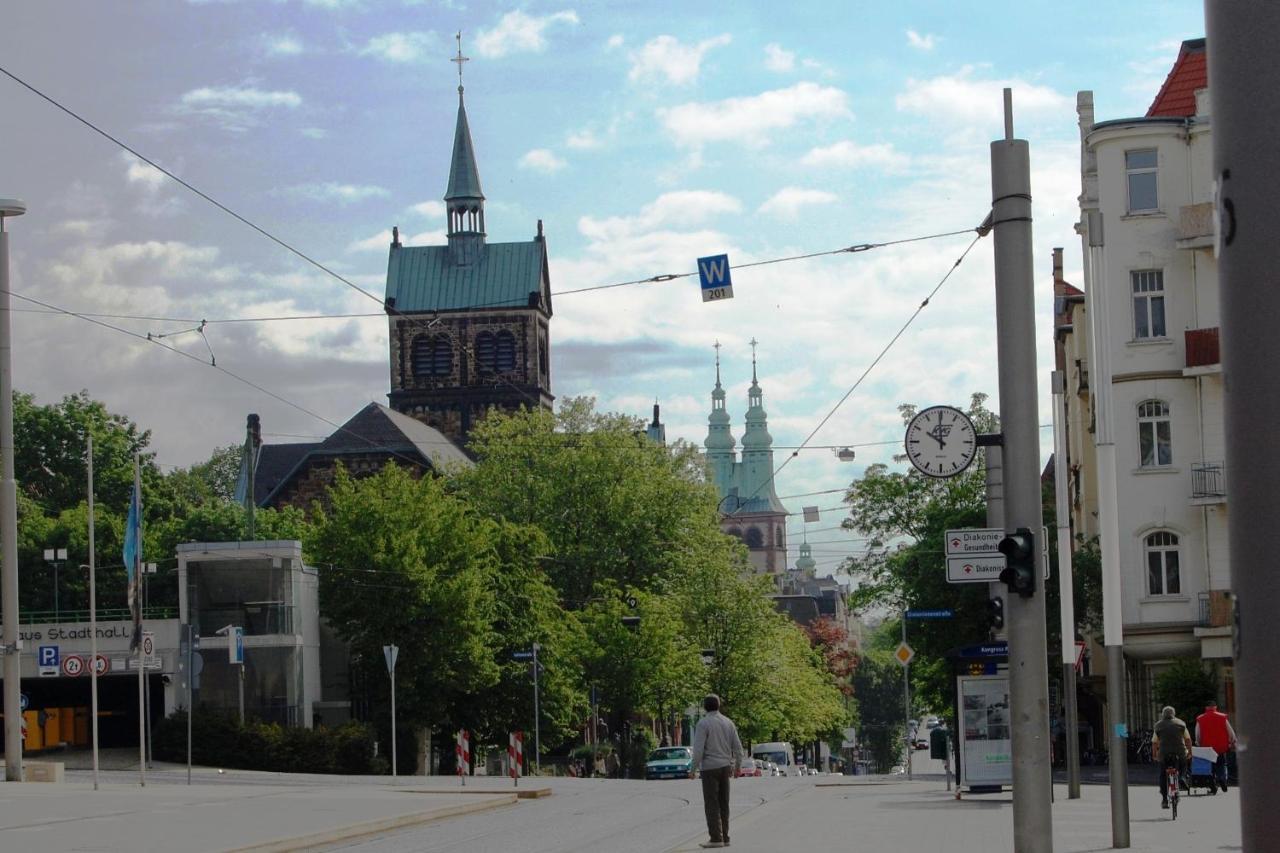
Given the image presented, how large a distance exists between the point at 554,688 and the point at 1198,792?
2957 centimetres

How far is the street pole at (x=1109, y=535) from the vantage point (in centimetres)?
1819

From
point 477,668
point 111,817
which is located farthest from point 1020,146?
point 477,668

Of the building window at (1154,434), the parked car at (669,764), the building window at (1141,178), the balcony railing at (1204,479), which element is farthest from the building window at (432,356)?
the balcony railing at (1204,479)

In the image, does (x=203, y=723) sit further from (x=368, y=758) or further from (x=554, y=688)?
(x=554, y=688)

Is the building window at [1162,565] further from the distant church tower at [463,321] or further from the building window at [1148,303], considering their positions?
the distant church tower at [463,321]

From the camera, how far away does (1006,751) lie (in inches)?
1136

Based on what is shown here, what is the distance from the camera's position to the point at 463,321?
12400cm

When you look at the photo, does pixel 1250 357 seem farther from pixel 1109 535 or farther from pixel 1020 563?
pixel 1109 535

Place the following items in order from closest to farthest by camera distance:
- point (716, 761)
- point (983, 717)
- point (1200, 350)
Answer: point (716, 761) → point (983, 717) → point (1200, 350)

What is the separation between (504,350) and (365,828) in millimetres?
102522

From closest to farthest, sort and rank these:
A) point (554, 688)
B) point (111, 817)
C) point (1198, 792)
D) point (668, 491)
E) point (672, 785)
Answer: point (111, 817) < point (1198, 792) < point (672, 785) < point (554, 688) < point (668, 491)

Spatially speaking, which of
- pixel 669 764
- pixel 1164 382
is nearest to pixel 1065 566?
pixel 1164 382

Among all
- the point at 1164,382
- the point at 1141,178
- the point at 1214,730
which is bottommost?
the point at 1214,730

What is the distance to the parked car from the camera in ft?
188
